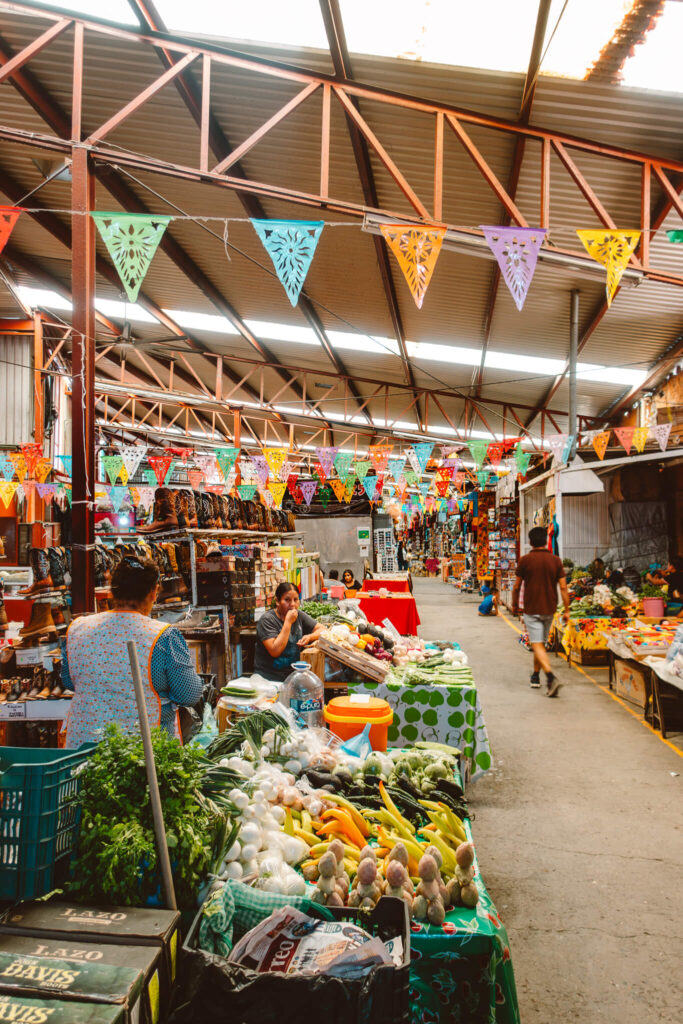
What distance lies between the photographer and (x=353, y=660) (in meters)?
5.05

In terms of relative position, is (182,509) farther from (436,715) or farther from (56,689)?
(436,715)

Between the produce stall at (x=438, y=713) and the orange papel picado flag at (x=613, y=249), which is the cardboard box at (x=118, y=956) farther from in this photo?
the orange papel picado flag at (x=613, y=249)

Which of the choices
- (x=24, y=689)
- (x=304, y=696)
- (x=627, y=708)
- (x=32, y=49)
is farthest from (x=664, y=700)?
(x=32, y=49)

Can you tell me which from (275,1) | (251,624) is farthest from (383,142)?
(251,624)

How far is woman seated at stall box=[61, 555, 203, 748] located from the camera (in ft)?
9.44

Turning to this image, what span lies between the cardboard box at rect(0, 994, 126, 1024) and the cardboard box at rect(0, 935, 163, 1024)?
5.1 inches

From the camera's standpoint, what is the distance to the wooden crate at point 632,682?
7.31m

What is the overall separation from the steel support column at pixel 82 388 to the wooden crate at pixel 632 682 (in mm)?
6088

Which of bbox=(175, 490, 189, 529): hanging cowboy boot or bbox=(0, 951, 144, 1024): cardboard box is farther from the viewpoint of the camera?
bbox=(175, 490, 189, 529): hanging cowboy boot

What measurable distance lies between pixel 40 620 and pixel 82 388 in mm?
1881

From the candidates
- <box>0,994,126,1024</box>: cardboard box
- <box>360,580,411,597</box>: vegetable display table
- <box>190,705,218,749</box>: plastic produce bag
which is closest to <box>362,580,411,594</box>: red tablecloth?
<box>360,580,411,597</box>: vegetable display table

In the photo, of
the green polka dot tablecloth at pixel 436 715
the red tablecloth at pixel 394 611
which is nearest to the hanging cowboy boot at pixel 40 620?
the green polka dot tablecloth at pixel 436 715

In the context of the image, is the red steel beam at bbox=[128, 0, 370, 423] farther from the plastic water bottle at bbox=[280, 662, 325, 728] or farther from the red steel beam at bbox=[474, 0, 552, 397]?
the plastic water bottle at bbox=[280, 662, 325, 728]

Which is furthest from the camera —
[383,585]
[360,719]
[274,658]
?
[383,585]
